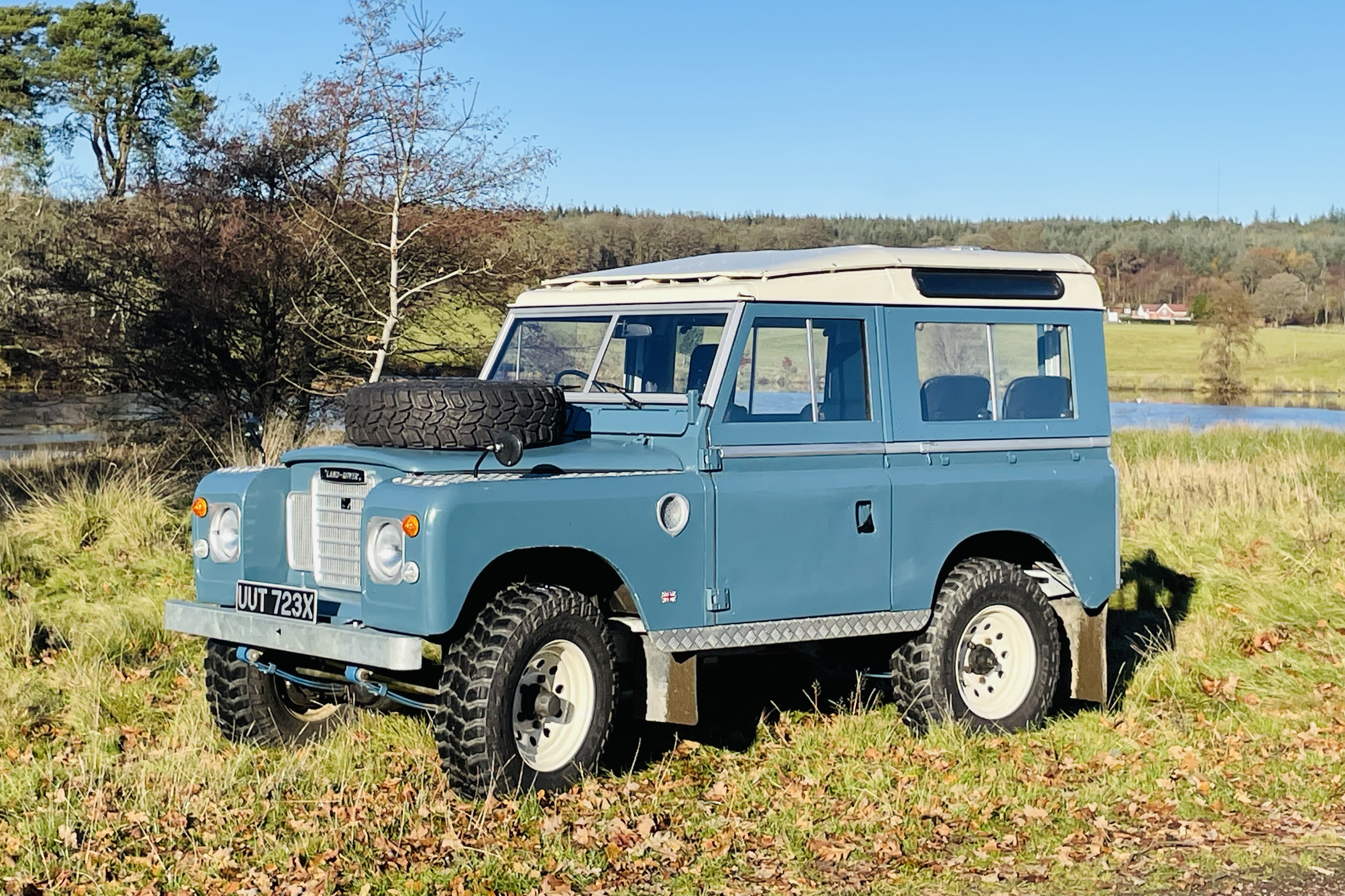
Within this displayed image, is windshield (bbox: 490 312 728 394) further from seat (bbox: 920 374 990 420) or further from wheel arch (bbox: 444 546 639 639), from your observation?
seat (bbox: 920 374 990 420)

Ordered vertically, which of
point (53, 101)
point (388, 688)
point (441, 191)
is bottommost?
point (388, 688)

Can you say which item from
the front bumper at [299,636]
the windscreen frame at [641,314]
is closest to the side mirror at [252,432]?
the windscreen frame at [641,314]

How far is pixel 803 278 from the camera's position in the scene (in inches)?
283

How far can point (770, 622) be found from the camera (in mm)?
6883

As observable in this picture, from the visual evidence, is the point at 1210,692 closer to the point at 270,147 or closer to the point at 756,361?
the point at 756,361

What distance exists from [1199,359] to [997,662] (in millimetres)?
58162

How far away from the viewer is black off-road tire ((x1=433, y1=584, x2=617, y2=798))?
606 centimetres

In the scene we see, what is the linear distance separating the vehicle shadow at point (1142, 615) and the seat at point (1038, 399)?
1.57 metres

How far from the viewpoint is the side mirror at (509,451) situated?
6.19m

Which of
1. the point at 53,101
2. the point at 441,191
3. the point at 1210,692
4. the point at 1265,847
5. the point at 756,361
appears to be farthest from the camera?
the point at 53,101

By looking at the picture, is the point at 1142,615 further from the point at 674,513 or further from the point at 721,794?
the point at 674,513

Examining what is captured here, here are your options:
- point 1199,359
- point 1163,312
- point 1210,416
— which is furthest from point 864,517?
point 1163,312

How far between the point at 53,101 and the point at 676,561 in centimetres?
4434

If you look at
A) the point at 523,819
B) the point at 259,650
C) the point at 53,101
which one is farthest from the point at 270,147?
the point at 53,101
